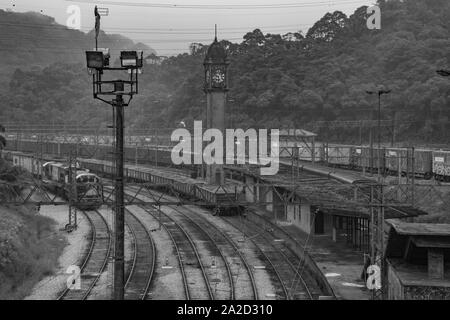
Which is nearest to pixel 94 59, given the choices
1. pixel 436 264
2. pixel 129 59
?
pixel 129 59

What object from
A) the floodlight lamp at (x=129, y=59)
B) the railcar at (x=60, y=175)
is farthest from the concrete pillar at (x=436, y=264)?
the railcar at (x=60, y=175)

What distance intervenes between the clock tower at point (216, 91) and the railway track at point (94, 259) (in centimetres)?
1119

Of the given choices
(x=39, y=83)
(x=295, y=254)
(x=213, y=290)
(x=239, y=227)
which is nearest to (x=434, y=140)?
(x=239, y=227)

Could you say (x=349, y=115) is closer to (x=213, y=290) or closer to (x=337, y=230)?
(x=337, y=230)

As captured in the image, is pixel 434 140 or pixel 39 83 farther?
pixel 39 83

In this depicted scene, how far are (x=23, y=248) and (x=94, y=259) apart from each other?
392cm

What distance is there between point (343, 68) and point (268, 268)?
55172 millimetres

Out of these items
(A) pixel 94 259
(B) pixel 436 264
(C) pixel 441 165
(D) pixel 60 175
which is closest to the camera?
(B) pixel 436 264

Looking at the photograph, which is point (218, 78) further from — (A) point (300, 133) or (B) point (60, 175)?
(B) point (60, 175)

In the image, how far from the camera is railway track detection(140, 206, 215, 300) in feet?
82.9

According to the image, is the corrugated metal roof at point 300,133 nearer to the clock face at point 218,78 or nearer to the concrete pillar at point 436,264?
the clock face at point 218,78

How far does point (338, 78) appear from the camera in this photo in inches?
3073
